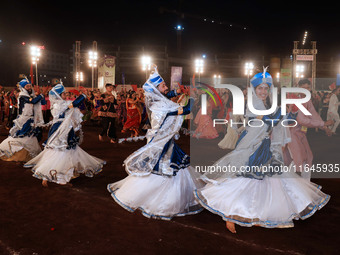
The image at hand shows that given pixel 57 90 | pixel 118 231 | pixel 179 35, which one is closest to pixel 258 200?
pixel 118 231

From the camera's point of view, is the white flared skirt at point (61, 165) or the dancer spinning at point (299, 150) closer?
the dancer spinning at point (299, 150)

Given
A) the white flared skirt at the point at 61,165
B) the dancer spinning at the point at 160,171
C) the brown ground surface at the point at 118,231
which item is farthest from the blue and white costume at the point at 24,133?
the dancer spinning at the point at 160,171

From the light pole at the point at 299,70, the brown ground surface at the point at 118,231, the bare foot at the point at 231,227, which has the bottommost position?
the brown ground surface at the point at 118,231

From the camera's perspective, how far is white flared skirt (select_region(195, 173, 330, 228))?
398 centimetres

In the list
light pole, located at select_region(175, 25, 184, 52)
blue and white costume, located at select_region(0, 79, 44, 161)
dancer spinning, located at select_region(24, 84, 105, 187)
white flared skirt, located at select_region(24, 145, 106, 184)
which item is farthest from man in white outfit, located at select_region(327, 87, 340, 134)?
light pole, located at select_region(175, 25, 184, 52)

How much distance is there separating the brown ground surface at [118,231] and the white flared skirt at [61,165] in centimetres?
31

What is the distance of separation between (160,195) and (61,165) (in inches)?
99.5

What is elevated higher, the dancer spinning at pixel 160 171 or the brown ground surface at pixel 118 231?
the dancer spinning at pixel 160 171

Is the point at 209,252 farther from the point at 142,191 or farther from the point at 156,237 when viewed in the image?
the point at 142,191

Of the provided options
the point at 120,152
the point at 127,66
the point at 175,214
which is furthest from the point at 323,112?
the point at 127,66

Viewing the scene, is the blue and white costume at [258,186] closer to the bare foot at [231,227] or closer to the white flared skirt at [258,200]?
the white flared skirt at [258,200]

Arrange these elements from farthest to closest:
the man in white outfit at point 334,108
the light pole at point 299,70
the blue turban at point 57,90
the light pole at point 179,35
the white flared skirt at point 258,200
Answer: the light pole at point 179,35 < the light pole at point 299,70 < the man in white outfit at point 334,108 < the blue turban at point 57,90 < the white flared skirt at point 258,200

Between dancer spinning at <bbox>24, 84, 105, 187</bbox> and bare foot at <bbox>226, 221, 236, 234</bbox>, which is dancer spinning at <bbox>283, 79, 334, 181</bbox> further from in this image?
dancer spinning at <bbox>24, 84, 105, 187</bbox>

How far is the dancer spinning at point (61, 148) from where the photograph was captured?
20.0 ft
